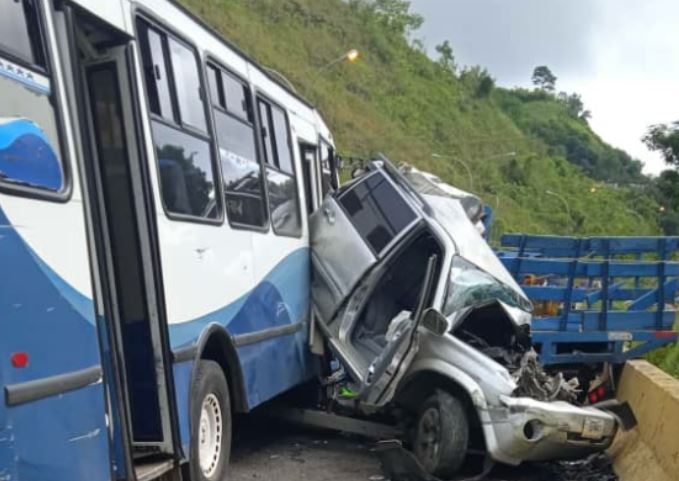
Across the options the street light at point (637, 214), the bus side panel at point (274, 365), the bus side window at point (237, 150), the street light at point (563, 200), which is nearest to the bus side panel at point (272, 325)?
the bus side panel at point (274, 365)

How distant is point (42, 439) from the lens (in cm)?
373

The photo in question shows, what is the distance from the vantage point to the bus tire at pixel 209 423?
18.7 ft

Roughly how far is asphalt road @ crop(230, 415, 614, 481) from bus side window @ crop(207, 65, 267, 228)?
2063mm

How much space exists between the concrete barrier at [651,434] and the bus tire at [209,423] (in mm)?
3021

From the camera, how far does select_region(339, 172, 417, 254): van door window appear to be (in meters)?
8.24

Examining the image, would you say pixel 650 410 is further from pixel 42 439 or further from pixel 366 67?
pixel 366 67

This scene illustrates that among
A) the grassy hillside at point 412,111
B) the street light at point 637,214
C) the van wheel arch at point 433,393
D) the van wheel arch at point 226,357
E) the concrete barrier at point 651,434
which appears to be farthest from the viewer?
the street light at point 637,214

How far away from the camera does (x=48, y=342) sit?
3814mm

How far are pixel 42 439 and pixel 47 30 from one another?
1785mm

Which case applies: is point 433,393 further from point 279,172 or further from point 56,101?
point 56,101

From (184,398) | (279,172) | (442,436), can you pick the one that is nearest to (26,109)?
(184,398)

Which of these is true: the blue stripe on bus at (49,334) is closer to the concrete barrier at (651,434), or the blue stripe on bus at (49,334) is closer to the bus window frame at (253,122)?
the bus window frame at (253,122)

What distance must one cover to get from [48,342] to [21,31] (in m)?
1.33

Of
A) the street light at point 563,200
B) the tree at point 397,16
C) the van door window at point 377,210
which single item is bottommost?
the van door window at point 377,210
